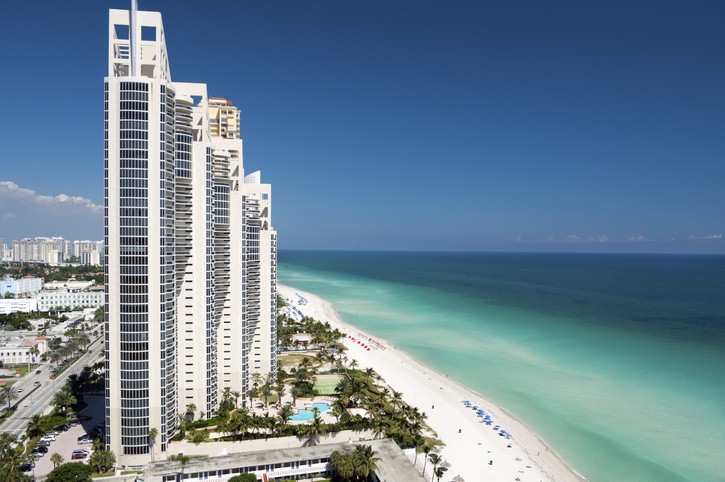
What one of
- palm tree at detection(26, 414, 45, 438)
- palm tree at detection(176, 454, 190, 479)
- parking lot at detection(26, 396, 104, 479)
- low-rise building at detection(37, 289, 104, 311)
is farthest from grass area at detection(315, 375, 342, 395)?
low-rise building at detection(37, 289, 104, 311)

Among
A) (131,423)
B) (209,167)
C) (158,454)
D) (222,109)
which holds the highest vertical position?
(222,109)

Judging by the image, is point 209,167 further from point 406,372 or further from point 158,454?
point 406,372

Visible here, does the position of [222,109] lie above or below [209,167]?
above

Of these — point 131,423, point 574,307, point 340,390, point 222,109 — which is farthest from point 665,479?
point 574,307

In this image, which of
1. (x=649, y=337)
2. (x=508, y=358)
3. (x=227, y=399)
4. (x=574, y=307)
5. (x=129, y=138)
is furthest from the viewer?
(x=574, y=307)

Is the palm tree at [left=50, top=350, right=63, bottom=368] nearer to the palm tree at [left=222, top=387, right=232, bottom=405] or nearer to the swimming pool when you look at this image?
the palm tree at [left=222, top=387, right=232, bottom=405]

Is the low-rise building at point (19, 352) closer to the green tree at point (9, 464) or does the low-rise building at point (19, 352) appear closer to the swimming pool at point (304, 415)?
the green tree at point (9, 464)

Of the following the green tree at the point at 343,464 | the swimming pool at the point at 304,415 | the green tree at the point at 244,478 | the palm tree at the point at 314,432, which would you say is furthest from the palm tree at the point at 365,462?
the swimming pool at the point at 304,415
